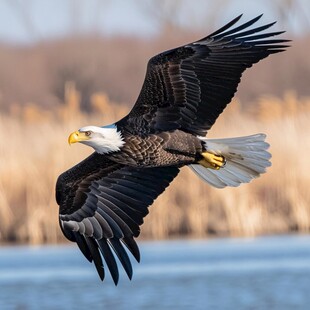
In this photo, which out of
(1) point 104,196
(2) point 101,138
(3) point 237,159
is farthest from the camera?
(1) point 104,196

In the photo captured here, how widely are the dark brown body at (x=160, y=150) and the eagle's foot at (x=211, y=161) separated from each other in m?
0.06

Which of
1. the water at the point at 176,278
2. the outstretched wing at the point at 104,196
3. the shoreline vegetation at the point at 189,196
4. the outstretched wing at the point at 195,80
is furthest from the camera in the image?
the shoreline vegetation at the point at 189,196

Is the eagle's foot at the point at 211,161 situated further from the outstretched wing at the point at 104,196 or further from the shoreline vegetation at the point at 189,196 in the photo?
the shoreline vegetation at the point at 189,196

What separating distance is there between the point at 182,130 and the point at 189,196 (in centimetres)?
664

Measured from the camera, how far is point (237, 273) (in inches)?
644

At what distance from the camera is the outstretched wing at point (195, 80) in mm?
11195

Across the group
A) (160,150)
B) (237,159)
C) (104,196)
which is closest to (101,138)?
(160,150)

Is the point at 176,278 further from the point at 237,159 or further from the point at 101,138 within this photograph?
the point at 101,138

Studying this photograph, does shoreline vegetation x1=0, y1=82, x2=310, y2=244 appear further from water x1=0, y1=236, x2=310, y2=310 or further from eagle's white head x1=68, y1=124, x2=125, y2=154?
eagle's white head x1=68, y1=124, x2=125, y2=154

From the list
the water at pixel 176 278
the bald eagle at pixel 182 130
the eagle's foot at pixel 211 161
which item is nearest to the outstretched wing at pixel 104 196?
the bald eagle at pixel 182 130

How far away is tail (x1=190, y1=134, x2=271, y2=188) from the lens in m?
11.5

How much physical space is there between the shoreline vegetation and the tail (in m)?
5.89

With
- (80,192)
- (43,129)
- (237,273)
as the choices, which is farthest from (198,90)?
(43,129)

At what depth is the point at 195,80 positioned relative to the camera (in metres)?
11.4
